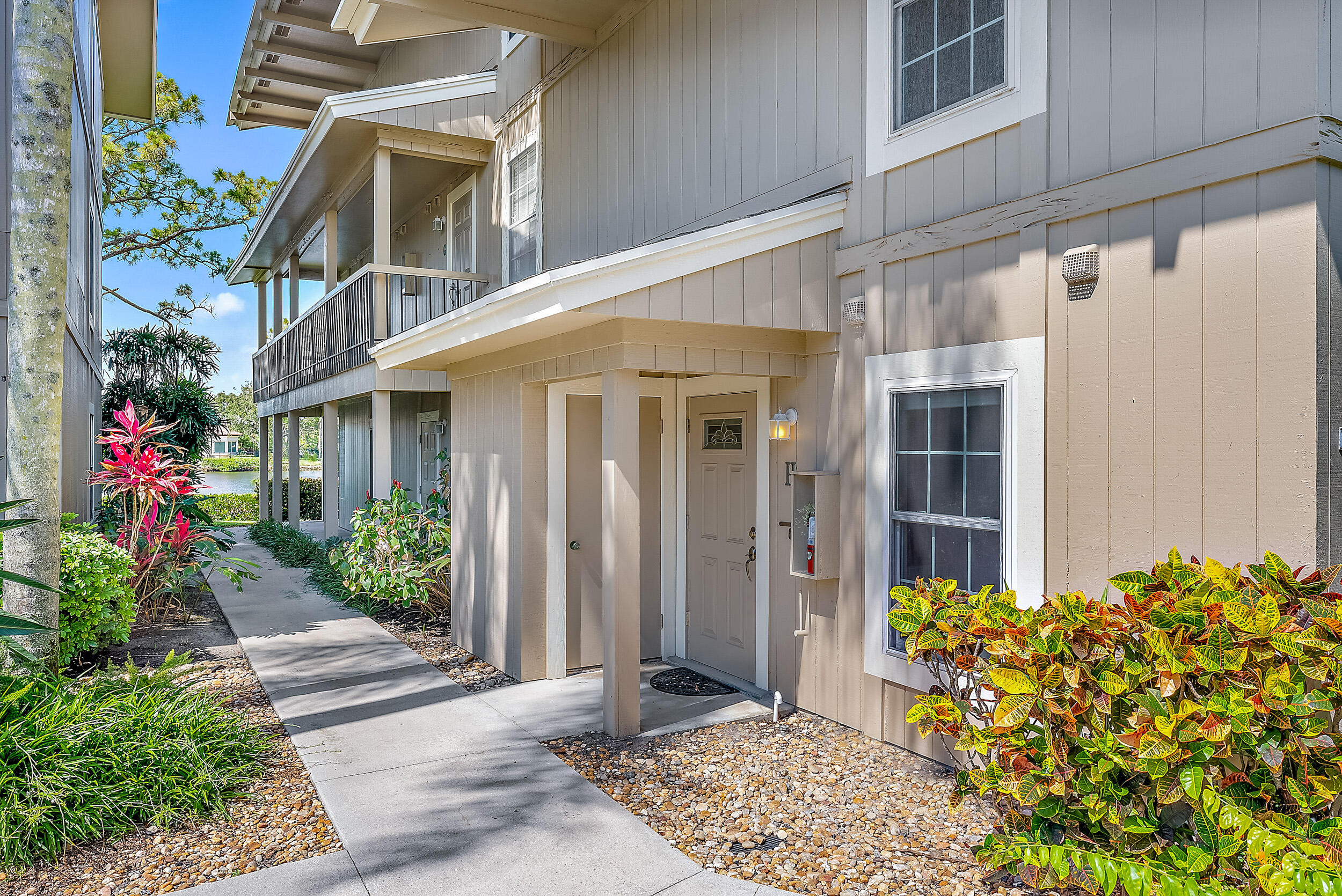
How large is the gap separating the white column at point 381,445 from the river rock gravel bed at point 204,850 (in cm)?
528

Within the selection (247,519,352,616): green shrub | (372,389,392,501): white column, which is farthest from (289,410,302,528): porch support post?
(372,389,392,501): white column

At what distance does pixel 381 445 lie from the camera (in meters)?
9.48

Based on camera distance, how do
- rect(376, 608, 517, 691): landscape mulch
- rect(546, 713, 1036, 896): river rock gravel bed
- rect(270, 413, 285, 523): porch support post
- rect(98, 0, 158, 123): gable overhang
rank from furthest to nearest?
rect(270, 413, 285, 523): porch support post < rect(98, 0, 158, 123): gable overhang < rect(376, 608, 517, 691): landscape mulch < rect(546, 713, 1036, 896): river rock gravel bed

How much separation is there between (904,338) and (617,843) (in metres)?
2.97

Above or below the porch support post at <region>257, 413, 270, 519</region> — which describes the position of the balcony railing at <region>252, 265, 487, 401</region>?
above

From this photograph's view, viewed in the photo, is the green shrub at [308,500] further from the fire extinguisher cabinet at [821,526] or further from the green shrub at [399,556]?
the fire extinguisher cabinet at [821,526]

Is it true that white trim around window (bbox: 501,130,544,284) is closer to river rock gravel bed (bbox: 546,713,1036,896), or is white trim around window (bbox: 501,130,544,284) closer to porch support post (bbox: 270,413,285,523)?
river rock gravel bed (bbox: 546,713,1036,896)

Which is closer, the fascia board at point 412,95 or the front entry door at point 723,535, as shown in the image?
the front entry door at point 723,535

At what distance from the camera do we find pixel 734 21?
581 cm

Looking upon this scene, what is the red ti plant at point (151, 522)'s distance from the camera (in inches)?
265

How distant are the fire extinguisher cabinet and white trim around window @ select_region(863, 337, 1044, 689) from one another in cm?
24

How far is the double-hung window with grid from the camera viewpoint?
418cm

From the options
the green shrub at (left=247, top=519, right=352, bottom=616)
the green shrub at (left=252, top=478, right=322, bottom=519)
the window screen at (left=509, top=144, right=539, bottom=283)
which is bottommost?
the green shrub at (left=247, top=519, right=352, bottom=616)

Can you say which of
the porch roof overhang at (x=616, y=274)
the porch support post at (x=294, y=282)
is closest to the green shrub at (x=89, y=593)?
the porch roof overhang at (x=616, y=274)
